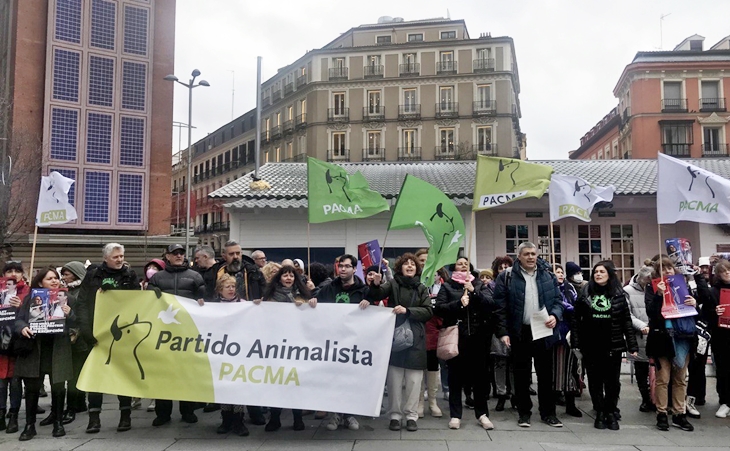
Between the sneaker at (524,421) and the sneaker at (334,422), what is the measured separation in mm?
2078

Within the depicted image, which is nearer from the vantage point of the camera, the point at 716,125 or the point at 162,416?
the point at 162,416

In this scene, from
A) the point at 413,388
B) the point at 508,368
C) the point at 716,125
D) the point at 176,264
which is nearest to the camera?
the point at 413,388

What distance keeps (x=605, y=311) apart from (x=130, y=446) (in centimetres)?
539

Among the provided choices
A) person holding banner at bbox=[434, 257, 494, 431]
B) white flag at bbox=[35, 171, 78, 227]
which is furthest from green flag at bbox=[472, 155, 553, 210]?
white flag at bbox=[35, 171, 78, 227]

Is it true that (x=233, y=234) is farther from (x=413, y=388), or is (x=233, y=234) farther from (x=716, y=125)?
(x=716, y=125)

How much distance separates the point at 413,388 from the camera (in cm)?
649

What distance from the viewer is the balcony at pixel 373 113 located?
54062 millimetres

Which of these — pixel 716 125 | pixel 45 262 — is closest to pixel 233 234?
pixel 45 262

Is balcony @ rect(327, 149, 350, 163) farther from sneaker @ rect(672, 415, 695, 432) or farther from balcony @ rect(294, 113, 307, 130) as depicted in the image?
sneaker @ rect(672, 415, 695, 432)

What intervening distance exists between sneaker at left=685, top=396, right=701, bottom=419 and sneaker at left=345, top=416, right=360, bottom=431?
4164 millimetres

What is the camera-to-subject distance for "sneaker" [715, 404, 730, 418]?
7.00 m

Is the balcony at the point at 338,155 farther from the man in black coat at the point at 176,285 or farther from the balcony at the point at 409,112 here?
the man in black coat at the point at 176,285

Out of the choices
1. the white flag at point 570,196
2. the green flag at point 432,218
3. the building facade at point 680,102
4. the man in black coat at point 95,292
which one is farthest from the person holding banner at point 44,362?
the building facade at point 680,102

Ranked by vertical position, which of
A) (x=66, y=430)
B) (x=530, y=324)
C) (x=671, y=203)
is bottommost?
(x=66, y=430)
